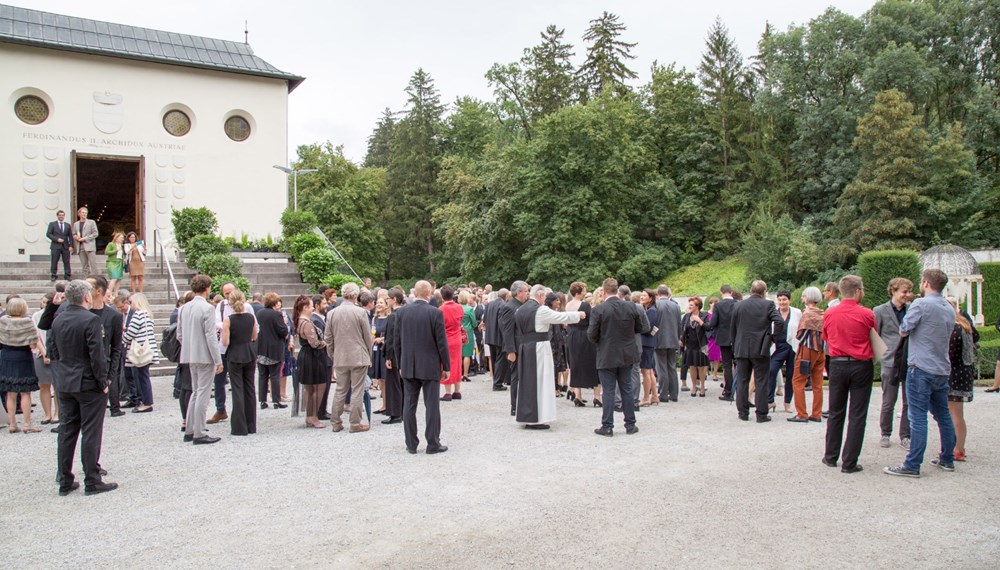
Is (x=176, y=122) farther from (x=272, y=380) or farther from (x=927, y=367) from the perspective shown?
(x=927, y=367)

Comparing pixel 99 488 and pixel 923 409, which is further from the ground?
pixel 923 409

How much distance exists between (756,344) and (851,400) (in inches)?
102

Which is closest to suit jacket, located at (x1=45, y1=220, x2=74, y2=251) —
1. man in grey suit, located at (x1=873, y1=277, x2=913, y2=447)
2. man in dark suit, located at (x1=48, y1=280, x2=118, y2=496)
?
man in dark suit, located at (x1=48, y1=280, x2=118, y2=496)

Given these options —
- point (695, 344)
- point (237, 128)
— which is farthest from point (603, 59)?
point (695, 344)

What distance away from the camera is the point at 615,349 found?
28.3ft

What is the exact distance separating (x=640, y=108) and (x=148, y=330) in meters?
40.2

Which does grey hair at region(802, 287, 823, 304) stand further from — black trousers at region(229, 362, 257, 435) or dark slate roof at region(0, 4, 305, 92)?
dark slate roof at region(0, 4, 305, 92)

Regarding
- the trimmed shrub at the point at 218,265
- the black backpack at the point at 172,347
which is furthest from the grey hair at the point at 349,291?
the trimmed shrub at the point at 218,265

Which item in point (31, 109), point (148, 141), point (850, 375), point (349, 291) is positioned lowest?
point (850, 375)

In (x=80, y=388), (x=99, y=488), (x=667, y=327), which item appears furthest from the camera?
(x=667, y=327)

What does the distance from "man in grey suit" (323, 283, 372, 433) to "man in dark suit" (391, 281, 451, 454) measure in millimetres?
990

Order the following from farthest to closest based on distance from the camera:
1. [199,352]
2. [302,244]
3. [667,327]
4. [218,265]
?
1. [302,244]
2. [218,265]
3. [667,327]
4. [199,352]

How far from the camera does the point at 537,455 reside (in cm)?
744

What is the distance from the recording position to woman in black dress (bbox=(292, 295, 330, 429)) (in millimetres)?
9055
